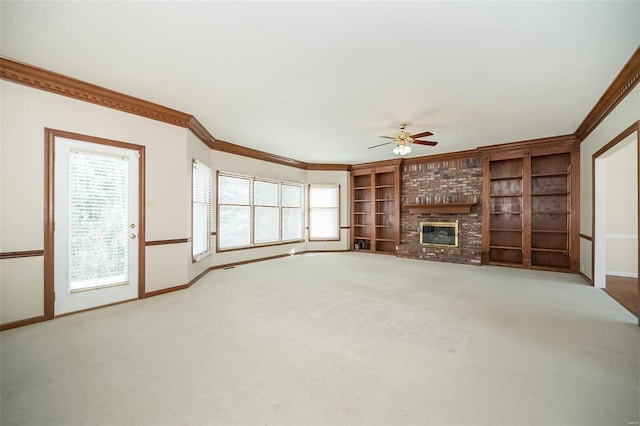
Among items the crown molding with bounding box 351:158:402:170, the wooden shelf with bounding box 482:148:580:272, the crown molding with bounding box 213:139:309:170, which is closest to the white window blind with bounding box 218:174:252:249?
the crown molding with bounding box 213:139:309:170

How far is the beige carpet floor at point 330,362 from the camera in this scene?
1.67m

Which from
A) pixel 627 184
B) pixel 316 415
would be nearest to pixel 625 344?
pixel 316 415

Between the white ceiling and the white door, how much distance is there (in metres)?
1.02

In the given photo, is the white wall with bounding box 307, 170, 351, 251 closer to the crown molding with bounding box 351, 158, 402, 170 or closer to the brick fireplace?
the crown molding with bounding box 351, 158, 402, 170

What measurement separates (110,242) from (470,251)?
7.53 m

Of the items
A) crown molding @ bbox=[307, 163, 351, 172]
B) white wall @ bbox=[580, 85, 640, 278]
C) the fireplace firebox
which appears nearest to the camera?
white wall @ bbox=[580, 85, 640, 278]

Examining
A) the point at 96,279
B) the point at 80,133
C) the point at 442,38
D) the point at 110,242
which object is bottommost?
the point at 96,279

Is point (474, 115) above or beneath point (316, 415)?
above

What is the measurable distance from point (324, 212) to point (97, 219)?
242 inches

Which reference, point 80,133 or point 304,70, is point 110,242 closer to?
point 80,133

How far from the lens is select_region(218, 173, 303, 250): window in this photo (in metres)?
6.19

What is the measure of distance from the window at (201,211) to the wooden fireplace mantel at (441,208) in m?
5.43

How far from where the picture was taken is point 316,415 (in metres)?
1.63

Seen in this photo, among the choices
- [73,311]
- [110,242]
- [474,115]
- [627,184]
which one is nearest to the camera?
[73,311]
